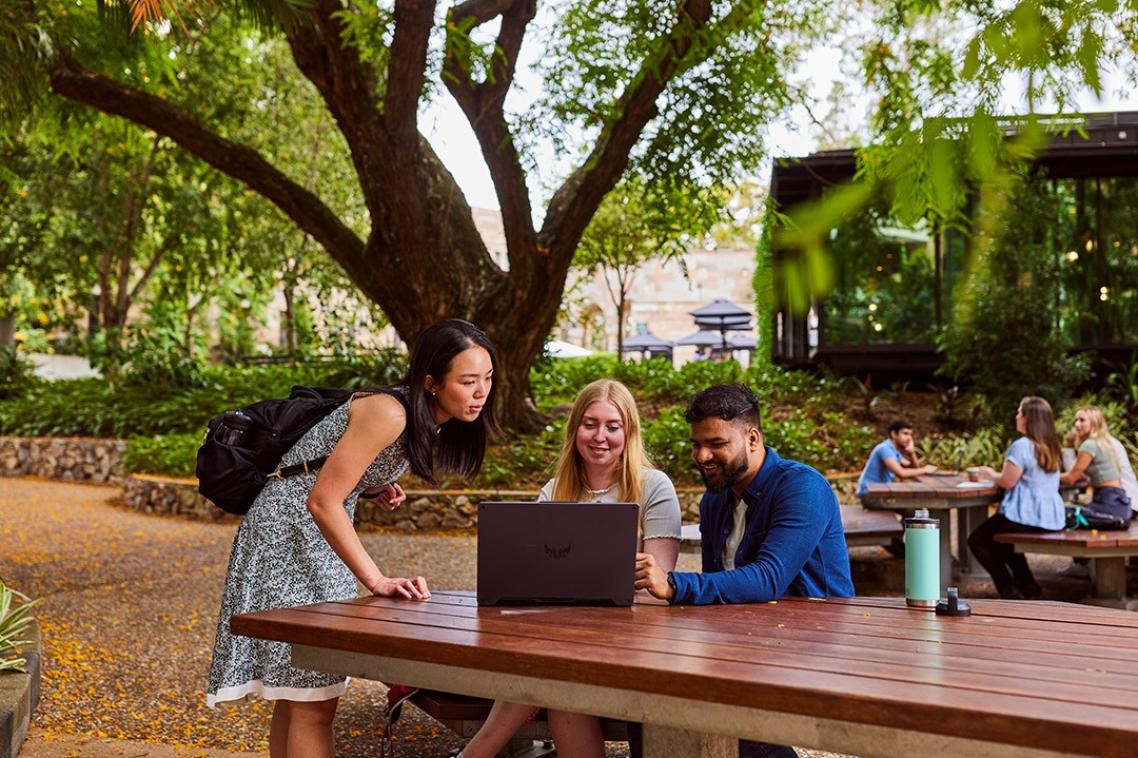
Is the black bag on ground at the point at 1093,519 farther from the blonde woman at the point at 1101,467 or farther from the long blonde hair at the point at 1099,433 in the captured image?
the long blonde hair at the point at 1099,433

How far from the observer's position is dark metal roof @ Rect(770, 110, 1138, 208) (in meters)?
15.3

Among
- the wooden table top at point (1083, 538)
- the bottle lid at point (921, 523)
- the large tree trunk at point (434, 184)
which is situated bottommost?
the wooden table top at point (1083, 538)

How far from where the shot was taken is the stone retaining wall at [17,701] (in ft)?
13.0

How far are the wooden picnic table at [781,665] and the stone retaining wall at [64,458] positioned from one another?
1345 centimetres

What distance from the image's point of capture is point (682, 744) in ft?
8.29

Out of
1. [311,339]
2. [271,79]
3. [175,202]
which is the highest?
[271,79]

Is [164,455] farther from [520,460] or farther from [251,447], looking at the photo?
[251,447]

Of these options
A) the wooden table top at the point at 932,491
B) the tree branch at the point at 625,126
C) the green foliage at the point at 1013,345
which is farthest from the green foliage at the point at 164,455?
the green foliage at the point at 1013,345

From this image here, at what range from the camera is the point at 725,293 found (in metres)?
43.2

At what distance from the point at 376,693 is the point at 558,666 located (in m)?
3.34

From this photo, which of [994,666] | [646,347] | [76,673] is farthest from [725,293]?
[994,666]

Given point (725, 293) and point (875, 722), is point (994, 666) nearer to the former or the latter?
point (875, 722)

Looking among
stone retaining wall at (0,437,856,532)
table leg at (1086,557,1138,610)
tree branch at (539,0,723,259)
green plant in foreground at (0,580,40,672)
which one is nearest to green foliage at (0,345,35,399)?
stone retaining wall at (0,437,856,532)

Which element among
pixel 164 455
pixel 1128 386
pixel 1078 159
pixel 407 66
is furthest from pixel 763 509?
pixel 1078 159
